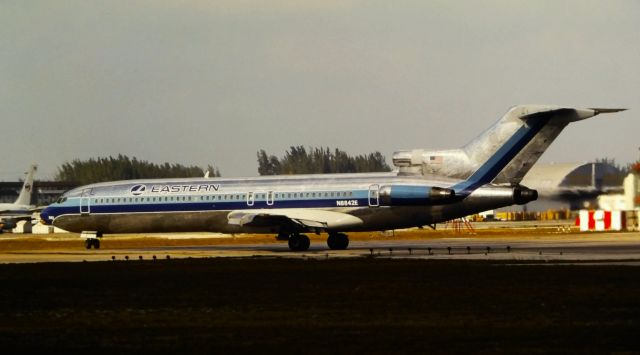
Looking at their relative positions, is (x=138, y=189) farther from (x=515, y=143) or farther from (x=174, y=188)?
(x=515, y=143)

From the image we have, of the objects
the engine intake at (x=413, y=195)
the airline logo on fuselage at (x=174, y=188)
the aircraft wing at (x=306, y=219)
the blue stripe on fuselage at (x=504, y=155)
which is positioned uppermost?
the blue stripe on fuselage at (x=504, y=155)

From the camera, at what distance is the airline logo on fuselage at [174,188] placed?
60.7 m

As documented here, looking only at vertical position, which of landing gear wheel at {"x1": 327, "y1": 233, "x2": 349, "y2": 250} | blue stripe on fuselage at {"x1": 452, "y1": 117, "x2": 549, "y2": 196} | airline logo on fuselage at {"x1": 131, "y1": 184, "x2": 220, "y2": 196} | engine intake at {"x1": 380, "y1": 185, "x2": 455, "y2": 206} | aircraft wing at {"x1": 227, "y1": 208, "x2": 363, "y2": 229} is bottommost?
landing gear wheel at {"x1": 327, "y1": 233, "x2": 349, "y2": 250}

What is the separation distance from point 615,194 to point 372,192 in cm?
2974

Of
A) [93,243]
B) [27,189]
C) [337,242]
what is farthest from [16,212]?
[337,242]

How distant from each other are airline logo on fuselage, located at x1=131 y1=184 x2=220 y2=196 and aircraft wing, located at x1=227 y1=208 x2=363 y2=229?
11.5 feet

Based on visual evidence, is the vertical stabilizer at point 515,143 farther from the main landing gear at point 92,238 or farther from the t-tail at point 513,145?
the main landing gear at point 92,238

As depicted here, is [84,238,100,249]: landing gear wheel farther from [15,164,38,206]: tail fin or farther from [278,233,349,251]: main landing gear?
[15,164,38,206]: tail fin

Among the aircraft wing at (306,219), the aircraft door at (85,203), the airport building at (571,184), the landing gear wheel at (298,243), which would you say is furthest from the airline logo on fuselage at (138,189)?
the airport building at (571,184)

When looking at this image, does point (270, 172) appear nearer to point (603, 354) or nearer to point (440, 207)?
point (440, 207)

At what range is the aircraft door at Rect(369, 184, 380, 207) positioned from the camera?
56.2 meters

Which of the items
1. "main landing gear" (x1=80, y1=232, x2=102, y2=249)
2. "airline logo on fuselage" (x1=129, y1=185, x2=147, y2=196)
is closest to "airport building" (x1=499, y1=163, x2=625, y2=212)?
"airline logo on fuselage" (x1=129, y1=185, x2=147, y2=196)

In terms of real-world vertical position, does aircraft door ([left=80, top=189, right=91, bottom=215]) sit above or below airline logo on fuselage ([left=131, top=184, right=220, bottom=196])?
below

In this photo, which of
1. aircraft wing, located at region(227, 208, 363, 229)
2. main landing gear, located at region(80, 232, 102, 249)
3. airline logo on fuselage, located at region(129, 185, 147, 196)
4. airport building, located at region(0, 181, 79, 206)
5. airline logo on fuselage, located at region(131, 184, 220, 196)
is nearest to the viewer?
aircraft wing, located at region(227, 208, 363, 229)
